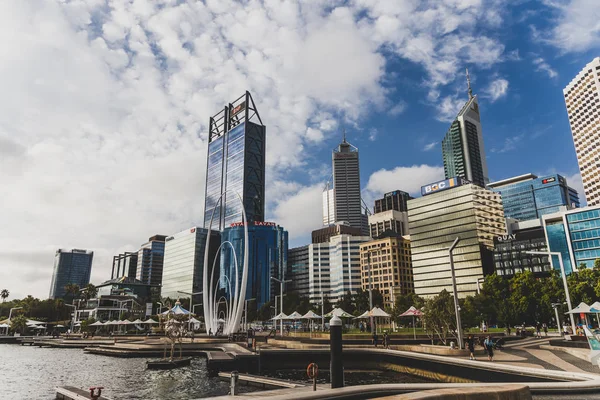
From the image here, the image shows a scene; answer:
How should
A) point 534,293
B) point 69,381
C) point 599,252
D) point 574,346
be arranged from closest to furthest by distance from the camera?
point 69,381 → point 574,346 → point 534,293 → point 599,252

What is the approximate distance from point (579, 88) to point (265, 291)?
18059 cm

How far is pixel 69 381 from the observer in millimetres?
27109

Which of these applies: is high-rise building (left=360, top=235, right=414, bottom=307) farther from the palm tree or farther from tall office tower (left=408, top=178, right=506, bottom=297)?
the palm tree

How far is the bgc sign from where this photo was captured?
167863mm

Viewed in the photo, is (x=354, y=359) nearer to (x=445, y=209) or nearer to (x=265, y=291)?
(x=445, y=209)

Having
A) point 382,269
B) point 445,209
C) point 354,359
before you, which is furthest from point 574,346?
point 382,269

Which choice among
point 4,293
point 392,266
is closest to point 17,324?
point 4,293

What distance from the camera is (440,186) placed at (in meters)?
172

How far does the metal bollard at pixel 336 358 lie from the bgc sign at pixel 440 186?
164507 millimetres

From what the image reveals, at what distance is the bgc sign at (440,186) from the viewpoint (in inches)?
6609

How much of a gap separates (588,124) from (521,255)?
84.3 meters

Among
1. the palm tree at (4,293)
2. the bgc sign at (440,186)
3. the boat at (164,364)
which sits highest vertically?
the bgc sign at (440,186)

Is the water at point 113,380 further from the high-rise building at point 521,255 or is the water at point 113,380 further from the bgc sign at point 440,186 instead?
the bgc sign at point 440,186

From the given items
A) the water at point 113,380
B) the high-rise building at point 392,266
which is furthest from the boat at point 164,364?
the high-rise building at point 392,266
